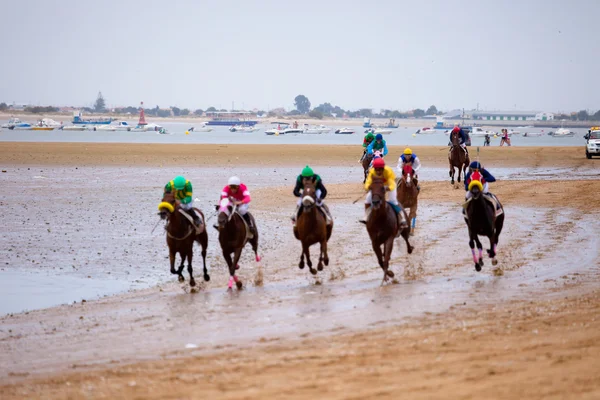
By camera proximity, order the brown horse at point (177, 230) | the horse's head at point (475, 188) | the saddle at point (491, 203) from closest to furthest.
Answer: the brown horse at point (177, 230) → the horse's head at point (475, 188) → the saddle at point (491, 203)

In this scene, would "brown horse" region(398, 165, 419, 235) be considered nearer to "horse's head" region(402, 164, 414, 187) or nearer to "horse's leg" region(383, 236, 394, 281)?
"horse's head" region(402, 164, 414, 187)

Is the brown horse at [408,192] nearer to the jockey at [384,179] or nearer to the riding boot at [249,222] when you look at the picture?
the jockey at [384,179]

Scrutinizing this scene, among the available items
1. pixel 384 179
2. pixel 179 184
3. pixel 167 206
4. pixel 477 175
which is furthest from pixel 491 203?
pixel 167 206

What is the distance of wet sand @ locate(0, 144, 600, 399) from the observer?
9.09 m

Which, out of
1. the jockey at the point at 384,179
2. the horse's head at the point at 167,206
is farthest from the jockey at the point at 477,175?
the horse's head at the point at 167,206

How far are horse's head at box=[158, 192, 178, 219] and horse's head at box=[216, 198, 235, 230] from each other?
808 mm

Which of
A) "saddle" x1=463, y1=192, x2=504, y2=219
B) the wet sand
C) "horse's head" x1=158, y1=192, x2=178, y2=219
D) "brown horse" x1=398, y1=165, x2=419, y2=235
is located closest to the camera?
the wet sand

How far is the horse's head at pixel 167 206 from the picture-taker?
1467 cm

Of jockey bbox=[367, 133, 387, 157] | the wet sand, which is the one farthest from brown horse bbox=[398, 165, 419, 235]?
jockey bbox=[367, 133, 387, 157]

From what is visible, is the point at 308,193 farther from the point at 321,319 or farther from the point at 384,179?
the point at 321,319

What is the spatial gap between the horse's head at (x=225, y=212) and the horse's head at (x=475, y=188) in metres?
4.42

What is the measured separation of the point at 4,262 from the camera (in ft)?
59.5

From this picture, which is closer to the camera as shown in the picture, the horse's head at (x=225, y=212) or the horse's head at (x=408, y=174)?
the horse's head at (x=225, y=212)

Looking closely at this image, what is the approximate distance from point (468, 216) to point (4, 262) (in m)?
9.63
